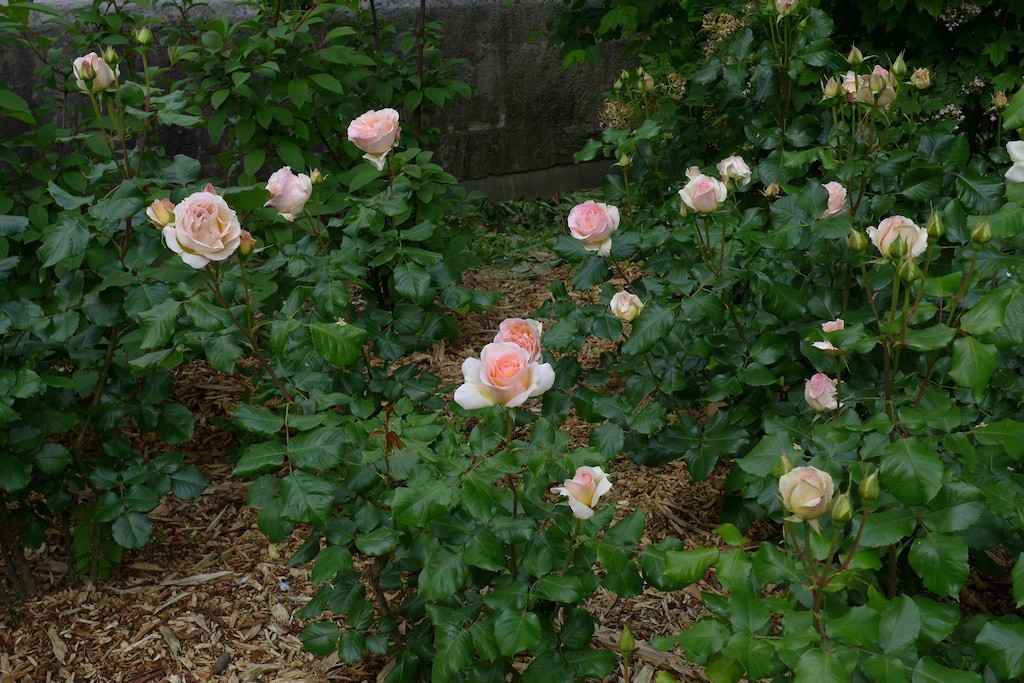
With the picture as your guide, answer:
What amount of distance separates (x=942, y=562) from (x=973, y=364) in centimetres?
33

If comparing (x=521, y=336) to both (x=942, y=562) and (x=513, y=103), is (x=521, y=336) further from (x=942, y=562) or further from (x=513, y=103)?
(x=513, y=103)

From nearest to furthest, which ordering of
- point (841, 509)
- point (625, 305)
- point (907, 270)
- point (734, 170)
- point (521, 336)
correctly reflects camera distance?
point (841, 509) < point (907, 270) < point (521, 336) < point (625, 305) < point (734, 170)

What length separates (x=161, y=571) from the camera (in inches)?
98.3

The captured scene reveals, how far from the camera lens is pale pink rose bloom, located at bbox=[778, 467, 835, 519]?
1.19m

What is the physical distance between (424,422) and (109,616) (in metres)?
1.24

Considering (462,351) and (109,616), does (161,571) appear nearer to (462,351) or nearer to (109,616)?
(109,616)

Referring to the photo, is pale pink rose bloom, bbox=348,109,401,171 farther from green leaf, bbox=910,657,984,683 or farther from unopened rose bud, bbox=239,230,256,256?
green leaf, bbox=910,657,984,683

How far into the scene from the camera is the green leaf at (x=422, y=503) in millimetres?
1399

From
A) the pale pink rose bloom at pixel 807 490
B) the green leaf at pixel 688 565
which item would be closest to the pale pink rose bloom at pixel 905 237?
the pale pink rose bloom at pixel 807 490

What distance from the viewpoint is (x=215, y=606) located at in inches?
93.3

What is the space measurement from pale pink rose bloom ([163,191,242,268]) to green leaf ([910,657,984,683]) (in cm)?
130

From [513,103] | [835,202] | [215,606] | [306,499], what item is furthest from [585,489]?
[513,103]

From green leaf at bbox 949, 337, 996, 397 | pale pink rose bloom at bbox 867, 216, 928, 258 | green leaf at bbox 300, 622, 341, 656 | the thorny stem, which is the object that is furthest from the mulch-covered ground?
pale pink rose bloom at bbox 867, 216, 928, 258

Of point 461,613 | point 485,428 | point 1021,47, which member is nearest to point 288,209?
point 485,428
